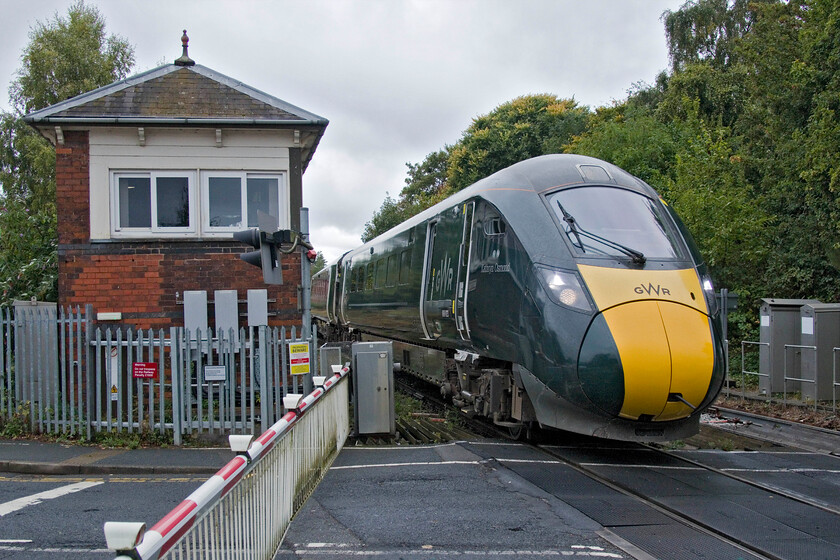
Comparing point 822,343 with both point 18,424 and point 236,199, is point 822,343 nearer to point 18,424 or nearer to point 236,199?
point 236,199

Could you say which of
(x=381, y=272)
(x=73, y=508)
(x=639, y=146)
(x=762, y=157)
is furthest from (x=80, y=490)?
(x=639, y=146)

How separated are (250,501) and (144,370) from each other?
6373 mm

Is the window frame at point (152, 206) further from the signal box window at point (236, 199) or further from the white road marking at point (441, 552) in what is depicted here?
the white road marking at point (441, 552)

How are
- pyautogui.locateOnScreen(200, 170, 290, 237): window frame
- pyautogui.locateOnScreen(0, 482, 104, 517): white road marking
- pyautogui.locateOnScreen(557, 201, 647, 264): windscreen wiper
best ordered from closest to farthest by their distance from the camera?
pyautogui.locateOnScreen(0, 482, 104, 517): white road marking → pyautogui.locateOnScreen(557, 201, 647, 264): windscreen wiper → pyautogui.locateOnScreen(200, 170, 290, 237): window frame

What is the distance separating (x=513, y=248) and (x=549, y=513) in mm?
3117

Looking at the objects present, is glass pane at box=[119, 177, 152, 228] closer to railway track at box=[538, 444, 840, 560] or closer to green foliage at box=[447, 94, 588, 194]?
railway track at box=[538, 444, 840, 560]

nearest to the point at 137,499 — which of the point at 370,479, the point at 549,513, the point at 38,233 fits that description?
the point at 370,479

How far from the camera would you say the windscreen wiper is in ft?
24.2

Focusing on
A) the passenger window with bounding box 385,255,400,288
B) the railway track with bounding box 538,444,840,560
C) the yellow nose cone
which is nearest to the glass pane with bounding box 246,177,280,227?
the passenger window with bounding box 385,255,400,288

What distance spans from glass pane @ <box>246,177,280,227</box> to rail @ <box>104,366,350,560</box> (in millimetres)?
5038

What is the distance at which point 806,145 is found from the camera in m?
14.0

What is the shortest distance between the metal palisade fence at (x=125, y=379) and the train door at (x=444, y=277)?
73.1 inches

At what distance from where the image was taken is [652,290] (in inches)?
281

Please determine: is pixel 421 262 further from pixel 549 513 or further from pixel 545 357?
pixel 549 513
